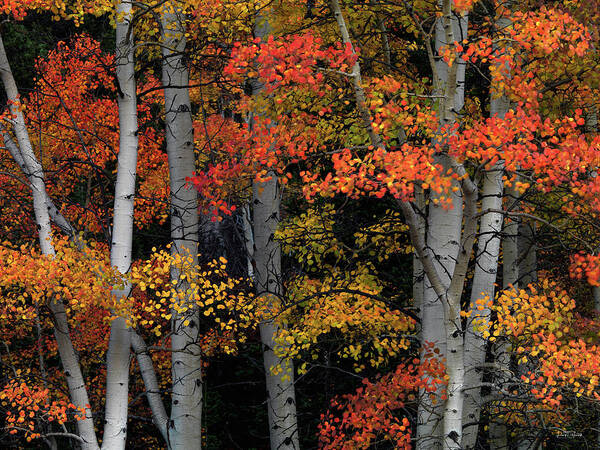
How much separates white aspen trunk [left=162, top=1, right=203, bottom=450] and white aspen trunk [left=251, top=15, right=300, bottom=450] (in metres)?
0.91

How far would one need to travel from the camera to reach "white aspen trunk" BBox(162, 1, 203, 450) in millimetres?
8000

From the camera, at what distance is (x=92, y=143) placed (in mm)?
16812

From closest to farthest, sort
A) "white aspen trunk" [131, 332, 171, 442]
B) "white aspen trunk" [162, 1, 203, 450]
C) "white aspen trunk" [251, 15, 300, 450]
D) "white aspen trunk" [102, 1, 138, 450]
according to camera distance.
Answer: "white aspen trunk" [102, 1, 138, 450]
"white aspen trunk" [162, 1, 203, 450]
"white aspen trunk" [131, 332, 171, 442]
"white aspen trunk" [251, 15, 300, 450]

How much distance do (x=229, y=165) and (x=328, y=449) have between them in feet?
11.5

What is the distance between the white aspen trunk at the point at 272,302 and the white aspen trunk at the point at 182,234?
91 centimetres

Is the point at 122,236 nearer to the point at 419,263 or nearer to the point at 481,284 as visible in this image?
the point at 481,284

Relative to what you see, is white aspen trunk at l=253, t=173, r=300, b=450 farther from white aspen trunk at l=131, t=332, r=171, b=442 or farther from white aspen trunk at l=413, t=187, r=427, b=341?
white aspen trunk at l=413, t=187, r=427, b=341

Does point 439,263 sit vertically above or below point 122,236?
below

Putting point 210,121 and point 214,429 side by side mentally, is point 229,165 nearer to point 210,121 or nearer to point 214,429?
point 214,429

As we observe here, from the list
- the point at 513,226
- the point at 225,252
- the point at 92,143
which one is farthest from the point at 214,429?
the point at 513,226

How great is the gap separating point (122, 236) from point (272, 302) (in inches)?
81.2

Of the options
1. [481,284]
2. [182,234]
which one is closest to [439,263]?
[481,284]

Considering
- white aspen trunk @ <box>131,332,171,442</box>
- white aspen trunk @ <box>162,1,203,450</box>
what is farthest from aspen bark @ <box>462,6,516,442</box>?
white aspen trunk @ <box>131,332,171,442</box>

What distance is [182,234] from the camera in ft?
27.6
